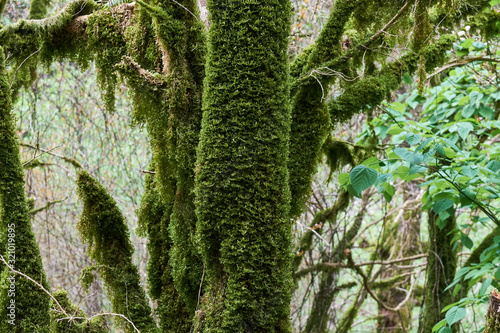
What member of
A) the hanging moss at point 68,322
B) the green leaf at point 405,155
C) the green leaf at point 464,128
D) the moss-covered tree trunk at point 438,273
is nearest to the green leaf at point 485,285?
the green leaf at point 464,128

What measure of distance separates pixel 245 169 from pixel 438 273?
345cm

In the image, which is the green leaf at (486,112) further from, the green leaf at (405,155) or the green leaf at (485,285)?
the green leaf at (405,155)

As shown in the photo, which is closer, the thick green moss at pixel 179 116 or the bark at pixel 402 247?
the thick green moss at pixel 179 116

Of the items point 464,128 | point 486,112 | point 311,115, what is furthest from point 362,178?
point 486,112

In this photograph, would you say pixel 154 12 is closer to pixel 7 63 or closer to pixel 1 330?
pixel 7 63

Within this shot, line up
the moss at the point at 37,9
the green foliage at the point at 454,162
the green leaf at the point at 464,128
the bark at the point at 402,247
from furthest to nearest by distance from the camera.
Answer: the bark at the point at 402,247 < the moss at the point at 37,9 < the green leaf at the point at 464,128 < the green foliage at the point at 454,162

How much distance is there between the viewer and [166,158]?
257 centimetres

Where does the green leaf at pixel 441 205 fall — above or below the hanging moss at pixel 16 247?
above

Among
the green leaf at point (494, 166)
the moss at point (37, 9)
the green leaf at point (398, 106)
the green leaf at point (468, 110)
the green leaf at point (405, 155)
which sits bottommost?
the green leaf at point (405, 155)

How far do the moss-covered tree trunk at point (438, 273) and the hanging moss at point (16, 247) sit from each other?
12.1 feet

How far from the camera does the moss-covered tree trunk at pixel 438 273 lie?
468 cm

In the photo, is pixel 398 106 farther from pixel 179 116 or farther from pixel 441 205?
pixel 179 116

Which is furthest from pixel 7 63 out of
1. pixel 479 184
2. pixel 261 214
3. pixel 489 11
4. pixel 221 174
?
pixel 489 11

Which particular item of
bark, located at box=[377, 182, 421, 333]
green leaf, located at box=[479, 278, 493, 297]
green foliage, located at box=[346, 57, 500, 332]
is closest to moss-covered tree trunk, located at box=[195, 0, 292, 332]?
green foliage, located at box=[346, 57, 500, 332]
